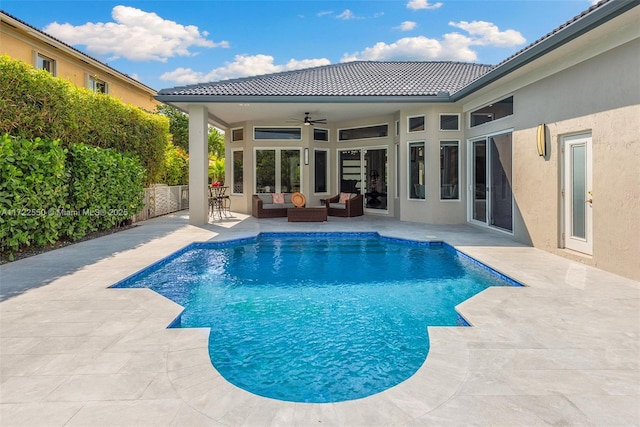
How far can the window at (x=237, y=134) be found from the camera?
15.8 m

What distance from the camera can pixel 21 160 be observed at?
7.18 meters

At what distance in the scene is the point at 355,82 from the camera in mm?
13312

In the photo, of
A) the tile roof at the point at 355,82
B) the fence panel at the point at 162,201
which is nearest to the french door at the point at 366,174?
the tile roof at the point at 355,82

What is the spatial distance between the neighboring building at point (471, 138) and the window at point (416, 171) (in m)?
0.03

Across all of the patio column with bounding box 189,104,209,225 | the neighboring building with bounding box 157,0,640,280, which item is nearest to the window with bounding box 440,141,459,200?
the neighboring building with bounding box 157,0,640,280

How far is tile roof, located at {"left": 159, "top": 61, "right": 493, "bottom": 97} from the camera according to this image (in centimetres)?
1145

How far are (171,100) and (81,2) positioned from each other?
7882 millimetres

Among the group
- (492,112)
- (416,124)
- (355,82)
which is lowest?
(492,112)

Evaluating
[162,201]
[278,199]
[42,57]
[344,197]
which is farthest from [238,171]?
[42,57]

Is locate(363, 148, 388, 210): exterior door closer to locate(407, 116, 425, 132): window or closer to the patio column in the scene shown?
locate(407, 116, 425, 132): window

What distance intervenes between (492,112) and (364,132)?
560cm

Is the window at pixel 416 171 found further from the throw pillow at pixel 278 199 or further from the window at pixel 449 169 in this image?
the throw pillow at pixel 278 199

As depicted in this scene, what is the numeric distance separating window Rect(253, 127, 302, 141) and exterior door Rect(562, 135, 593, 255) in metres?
9.77

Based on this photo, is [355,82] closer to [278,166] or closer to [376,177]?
[376,177]
